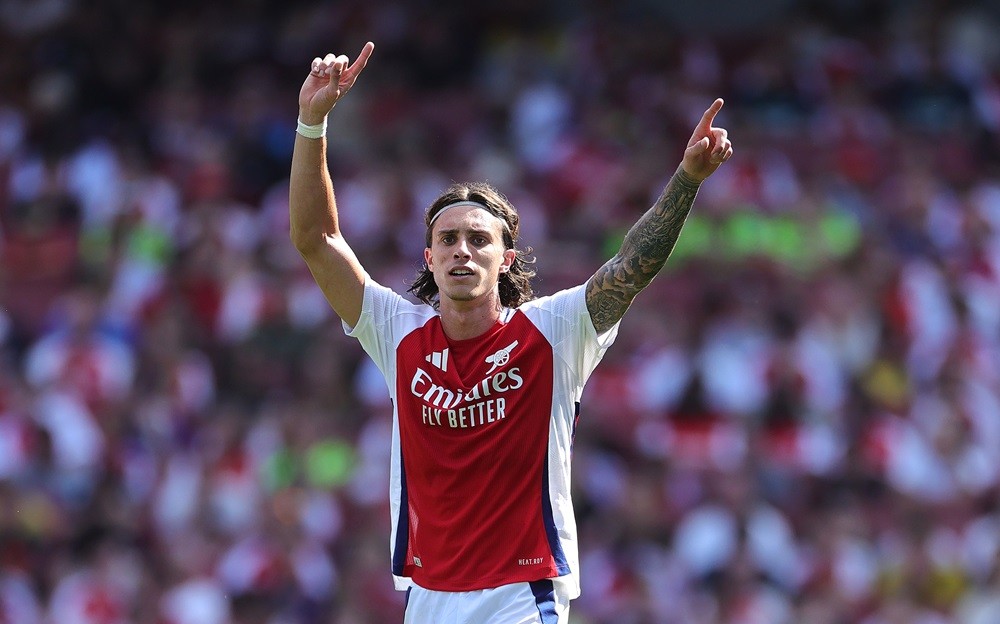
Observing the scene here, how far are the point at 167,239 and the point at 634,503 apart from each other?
5237 millimetres

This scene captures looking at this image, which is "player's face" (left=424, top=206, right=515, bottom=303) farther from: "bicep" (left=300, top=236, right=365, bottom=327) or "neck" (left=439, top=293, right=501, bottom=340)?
"bicep" (left=300, top=236, right=365, bottom=327)

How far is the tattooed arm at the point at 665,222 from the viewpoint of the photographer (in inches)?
239

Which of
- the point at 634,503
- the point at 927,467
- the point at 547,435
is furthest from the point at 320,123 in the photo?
the point at 927,467

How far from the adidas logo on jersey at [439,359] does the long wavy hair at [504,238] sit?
1.32ft

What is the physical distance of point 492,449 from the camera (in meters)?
6.21

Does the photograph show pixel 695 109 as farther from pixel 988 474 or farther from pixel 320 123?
pixel 320 123

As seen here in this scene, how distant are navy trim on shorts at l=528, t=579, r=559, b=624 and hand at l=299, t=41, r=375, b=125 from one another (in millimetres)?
2093

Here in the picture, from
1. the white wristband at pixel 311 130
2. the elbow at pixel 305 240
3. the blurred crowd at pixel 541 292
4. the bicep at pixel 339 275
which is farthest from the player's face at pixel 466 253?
the blurred crowd at pixel 541 292

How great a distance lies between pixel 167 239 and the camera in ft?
47.9

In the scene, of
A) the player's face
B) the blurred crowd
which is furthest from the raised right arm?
the blurred crowd

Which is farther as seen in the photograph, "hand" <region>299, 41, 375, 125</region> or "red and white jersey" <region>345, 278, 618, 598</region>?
"hand" <region>299, 41, 375, 125</region>

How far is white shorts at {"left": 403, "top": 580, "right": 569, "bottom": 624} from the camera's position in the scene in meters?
6.02

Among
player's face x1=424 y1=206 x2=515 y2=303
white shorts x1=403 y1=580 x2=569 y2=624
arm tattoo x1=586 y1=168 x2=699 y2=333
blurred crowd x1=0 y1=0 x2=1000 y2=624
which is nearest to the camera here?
white shorts x1=403 y1=580 x2=569 y2=624

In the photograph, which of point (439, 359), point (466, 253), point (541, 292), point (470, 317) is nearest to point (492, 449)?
point (439, 359)
